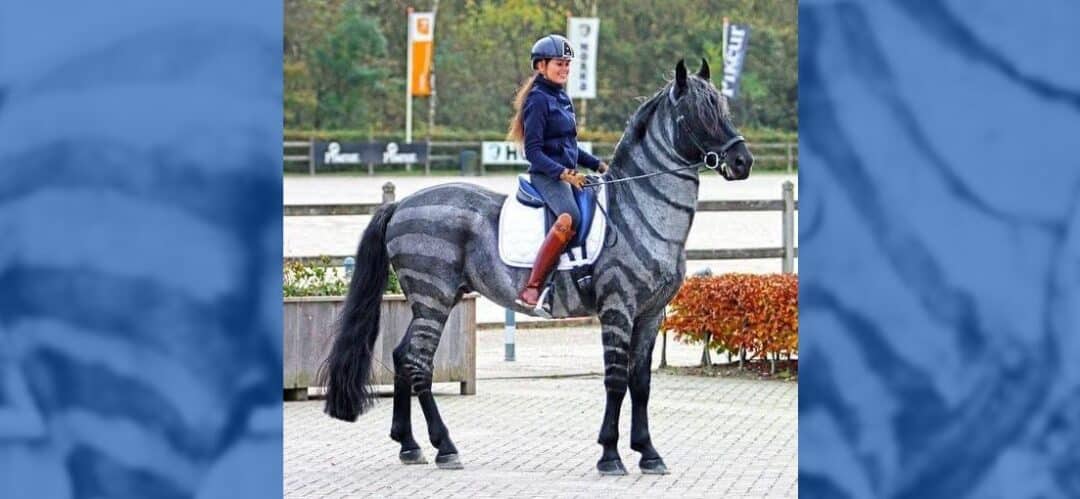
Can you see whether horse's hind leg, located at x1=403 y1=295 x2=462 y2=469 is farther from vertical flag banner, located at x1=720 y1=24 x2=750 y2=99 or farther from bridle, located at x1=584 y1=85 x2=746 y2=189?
vertical flag banner, located at x1=720 y1=24 x2=750 y2=99

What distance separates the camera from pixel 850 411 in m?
5.67

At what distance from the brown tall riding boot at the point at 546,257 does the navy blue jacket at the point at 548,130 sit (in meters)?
0.27

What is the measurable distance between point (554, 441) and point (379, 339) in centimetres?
221

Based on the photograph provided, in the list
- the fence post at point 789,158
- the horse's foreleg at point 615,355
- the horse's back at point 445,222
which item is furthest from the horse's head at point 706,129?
the fence post at point 789,158

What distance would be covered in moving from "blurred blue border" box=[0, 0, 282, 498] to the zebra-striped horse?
184 inches

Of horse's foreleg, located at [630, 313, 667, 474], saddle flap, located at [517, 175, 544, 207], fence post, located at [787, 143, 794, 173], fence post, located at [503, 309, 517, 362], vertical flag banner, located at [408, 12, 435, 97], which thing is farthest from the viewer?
fence post, located at [787, 143, 794, 173]

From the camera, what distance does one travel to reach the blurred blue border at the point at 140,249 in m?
5.07

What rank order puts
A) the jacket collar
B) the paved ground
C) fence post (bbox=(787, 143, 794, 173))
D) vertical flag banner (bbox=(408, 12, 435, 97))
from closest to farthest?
the paved ground → the jacket collar → vertical flag banner (bbox=(408, 12, 435, 97)) → fence post (bbox=(787, 143, 794, 173))

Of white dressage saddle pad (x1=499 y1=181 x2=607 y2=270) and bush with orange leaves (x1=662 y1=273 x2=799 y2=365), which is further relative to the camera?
bush with orange leaves (x1=662 y1=273 x2=799 y2=365)

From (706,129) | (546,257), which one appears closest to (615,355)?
(546,257)

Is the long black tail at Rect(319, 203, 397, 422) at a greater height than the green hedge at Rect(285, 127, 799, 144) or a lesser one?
lesser

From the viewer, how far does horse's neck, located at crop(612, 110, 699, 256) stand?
10039 mm

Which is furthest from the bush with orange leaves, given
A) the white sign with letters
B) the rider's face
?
the white sign with letters

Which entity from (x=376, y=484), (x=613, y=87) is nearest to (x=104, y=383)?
(x=376, y=484)
